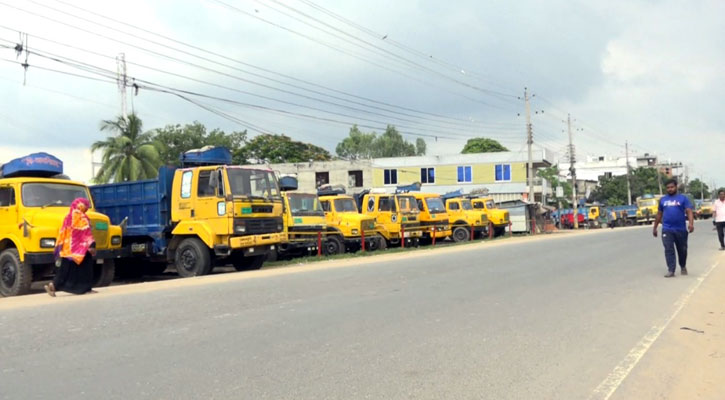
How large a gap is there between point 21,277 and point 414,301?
7.95 m

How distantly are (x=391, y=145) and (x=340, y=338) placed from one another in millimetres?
68859

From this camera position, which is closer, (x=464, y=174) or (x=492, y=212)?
(x=492, y=212)

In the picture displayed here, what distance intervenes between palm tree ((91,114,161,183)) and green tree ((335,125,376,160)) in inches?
1504

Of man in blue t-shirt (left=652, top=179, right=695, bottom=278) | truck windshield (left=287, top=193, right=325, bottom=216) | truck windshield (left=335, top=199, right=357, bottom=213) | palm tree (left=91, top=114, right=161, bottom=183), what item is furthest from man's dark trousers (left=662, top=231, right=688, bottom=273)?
palm tree (left=91, top=114, right=161, bottom=183)

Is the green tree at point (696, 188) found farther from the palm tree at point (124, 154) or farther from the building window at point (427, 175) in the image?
the palm tree at point (124, 154)

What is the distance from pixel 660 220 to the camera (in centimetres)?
1145

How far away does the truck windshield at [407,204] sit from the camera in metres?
25.3

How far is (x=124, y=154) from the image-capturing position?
37.4 metres

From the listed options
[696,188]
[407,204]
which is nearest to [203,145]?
[407,204]

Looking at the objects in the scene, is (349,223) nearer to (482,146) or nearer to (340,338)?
(340,338)

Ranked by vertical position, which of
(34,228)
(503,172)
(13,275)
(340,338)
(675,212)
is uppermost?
(503,172)

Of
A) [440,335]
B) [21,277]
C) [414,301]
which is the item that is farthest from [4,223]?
[440,335]

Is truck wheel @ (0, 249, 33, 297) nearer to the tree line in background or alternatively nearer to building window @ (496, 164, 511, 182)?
the tree line in background

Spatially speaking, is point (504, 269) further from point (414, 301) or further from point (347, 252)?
point (347, 252)
